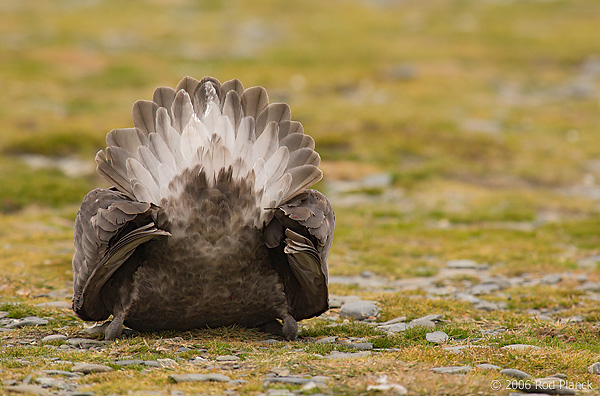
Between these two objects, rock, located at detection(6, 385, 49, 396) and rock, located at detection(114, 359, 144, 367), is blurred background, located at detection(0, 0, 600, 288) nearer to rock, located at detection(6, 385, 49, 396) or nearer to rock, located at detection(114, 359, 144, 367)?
rock, located at detection(114, 359, 144, 367)

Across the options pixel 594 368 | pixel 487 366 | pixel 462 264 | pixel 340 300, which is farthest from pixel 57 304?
pixel 462 264

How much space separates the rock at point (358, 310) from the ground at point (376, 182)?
0.13m

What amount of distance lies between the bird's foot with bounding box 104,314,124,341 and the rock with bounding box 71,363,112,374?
48.8 inches

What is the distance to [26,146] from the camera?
21.8 metres

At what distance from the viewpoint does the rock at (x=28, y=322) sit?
28.6 feet

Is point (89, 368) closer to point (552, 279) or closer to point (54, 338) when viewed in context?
point (54, 338)

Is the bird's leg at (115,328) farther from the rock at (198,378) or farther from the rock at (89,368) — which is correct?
the rock at (198,378)

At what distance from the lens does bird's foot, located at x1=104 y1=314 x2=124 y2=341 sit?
7.87 meters

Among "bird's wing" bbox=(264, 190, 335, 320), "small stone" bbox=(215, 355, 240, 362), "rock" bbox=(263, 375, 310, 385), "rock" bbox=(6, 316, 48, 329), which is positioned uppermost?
"bird's wing" bbox=(264, 190, 335, 320)

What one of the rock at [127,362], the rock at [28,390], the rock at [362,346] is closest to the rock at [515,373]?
the rock at [362,346]

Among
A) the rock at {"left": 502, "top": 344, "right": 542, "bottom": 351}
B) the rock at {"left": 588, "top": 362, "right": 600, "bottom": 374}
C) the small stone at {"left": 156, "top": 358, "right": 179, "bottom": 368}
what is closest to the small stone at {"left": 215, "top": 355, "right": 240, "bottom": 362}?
the small stone at {"left": 156, "top": 358, "right": 179, "bottom": 368}

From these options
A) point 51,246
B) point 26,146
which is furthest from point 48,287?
point 26,146

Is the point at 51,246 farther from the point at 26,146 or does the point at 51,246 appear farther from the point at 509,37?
the point at 509,37

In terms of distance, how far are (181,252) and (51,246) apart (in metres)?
6.89
